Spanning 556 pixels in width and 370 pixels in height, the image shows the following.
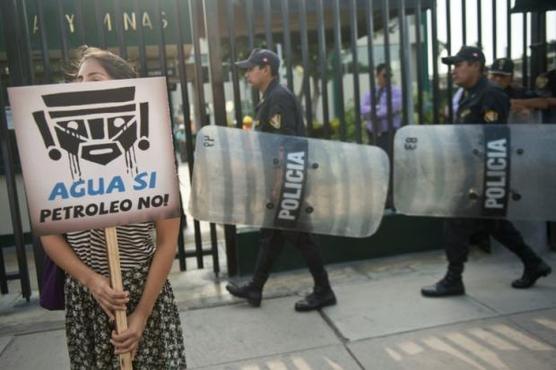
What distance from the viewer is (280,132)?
4.04 m

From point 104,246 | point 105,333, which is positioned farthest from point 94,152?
point 105,333

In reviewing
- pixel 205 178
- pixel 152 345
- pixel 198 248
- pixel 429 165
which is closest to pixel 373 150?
pixel 429 165

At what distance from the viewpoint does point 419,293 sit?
4.21 metres

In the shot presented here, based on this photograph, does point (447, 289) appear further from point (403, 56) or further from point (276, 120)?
point (403, 56)

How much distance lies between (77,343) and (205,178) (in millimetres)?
2341

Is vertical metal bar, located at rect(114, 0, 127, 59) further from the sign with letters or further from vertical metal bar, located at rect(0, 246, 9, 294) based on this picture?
the sign with letters

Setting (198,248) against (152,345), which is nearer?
(152,345)

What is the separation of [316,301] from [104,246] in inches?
93.3

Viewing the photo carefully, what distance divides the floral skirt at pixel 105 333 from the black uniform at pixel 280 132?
7.02ft

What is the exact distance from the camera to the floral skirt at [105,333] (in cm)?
191

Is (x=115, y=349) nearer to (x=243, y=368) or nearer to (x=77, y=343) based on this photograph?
(x=77, y=343)

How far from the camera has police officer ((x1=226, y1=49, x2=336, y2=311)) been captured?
3977 millimetres

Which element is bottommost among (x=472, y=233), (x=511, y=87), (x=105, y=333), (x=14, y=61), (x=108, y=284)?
(x=472, y=233)

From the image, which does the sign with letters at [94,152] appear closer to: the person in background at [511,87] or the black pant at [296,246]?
the black pant at [296,246]
